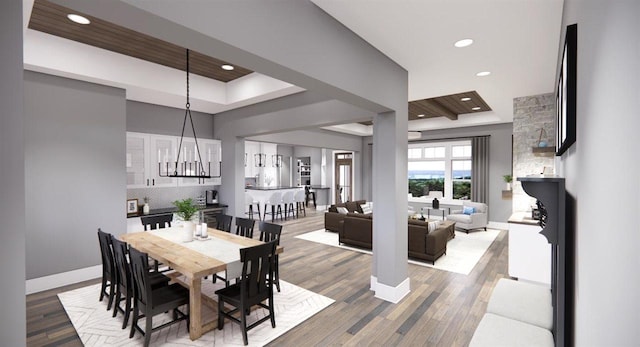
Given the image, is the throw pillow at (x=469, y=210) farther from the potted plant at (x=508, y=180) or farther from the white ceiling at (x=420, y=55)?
the white ceiling at (x=420, y=55)

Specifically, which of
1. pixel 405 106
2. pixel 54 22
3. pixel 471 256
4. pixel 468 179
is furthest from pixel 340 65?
pixel 468 179

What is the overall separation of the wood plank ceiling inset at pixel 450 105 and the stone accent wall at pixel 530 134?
94 centimetres

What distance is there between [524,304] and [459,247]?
161 inches

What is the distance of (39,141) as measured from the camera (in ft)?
12.2

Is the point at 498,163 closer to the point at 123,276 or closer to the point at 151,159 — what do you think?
the point at 151,159

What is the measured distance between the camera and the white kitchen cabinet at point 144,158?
4934 millimetres

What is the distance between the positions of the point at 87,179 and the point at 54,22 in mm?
2027

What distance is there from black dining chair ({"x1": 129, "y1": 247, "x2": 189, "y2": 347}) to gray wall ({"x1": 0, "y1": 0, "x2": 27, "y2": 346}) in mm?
1463

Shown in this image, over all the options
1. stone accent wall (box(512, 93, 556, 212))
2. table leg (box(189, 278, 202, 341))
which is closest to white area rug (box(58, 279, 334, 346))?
table leg (box(189, 278, 202, 341))

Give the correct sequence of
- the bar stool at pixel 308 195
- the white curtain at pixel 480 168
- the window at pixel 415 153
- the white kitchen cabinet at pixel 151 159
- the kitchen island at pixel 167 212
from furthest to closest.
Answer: the bar stool at pixel 308 195 → the window at pixel 415 153 → the white curtain at pixel 480 168 → the white kitchen cabinet at pixel 151 159 → the kitchen island at pixel 167 212

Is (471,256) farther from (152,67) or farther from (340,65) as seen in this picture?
(152,67)

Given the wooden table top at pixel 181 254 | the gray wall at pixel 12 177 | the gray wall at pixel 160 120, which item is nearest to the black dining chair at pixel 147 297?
the wooden table top at pixel 181 254

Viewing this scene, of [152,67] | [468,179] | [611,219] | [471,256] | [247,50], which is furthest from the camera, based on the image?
[468,179]

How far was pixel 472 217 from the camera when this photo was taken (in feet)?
24.3
